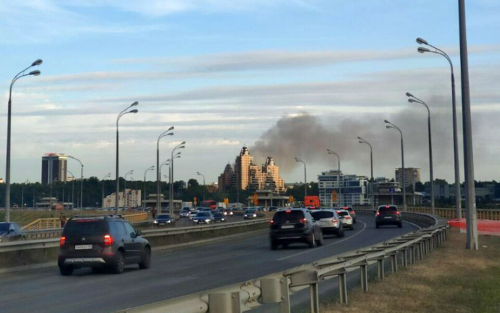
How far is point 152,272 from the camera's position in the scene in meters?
25.2

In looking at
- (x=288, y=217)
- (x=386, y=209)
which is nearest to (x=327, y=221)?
(x=288, y=217)

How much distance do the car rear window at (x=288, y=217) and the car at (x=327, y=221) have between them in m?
9.50

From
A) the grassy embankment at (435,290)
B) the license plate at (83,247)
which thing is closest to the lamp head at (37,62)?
the license plate at (83,247)

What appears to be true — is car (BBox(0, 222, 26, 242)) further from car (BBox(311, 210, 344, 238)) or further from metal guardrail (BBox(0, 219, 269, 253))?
car (BBox(311, 210, 344, 238))

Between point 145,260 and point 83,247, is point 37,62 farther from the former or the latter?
point 83,247

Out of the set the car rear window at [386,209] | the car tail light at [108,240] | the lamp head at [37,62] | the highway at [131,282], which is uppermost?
the lamp head at [37,62]

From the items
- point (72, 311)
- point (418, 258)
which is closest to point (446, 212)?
point (418, 258)

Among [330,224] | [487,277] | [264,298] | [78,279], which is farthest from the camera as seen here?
[330,224]

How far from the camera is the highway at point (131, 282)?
16609 mm

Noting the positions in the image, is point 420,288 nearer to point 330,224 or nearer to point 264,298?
point 264,298

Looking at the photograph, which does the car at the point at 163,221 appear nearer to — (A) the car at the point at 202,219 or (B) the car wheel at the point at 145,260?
(A) the car at the point at 202,219

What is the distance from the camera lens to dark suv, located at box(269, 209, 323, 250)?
3703 centimetres

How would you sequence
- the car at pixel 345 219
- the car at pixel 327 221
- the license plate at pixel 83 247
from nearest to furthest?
1. the license plate at pixel 83 247
2. the car at pixel 327 221
3. the car at pixel 345 219

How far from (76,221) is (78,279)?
2.44m
